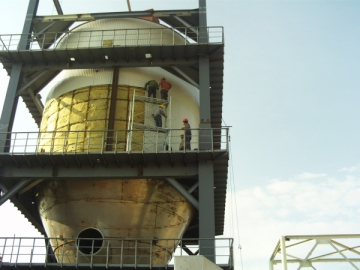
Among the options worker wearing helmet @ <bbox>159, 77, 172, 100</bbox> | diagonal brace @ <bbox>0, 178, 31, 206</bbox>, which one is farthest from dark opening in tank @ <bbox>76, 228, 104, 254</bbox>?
worker wearing helmet @ <bbox>159, 77, 172, 100</bbox>

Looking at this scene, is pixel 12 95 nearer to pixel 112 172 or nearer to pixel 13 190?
pixel 13 190

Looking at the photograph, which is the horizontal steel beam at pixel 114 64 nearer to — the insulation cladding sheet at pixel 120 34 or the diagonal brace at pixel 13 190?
the insulation cladding sheet at pixel 120 34

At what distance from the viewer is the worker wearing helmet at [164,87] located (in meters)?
17.8

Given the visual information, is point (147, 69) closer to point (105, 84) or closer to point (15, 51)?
point (105, 84)

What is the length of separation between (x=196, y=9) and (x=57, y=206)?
1060 cm

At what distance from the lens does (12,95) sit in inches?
714

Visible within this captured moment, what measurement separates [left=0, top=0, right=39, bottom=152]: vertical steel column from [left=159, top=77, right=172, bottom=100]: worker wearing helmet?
19.5ft

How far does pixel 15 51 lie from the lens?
1852 centimetres

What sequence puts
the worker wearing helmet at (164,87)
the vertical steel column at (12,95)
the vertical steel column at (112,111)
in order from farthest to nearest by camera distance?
1. the worker wearing helmet at (164,87)
2. the vertical steel column at (12,95)
3. the vertical steel column at (112,111)

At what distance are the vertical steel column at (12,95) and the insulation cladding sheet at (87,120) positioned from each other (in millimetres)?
1325

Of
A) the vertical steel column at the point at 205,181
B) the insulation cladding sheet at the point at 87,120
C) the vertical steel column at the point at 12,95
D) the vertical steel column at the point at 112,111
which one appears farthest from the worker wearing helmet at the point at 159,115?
the vertical steel column at the point at 12,95

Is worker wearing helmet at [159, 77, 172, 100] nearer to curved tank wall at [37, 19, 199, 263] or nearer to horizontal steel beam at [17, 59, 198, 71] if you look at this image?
curved tank wall at [37, 19, 199, 263]

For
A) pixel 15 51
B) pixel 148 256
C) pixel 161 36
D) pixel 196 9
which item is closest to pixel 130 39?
pixel 161 36

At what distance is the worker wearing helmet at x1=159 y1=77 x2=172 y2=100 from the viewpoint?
17.8 m
